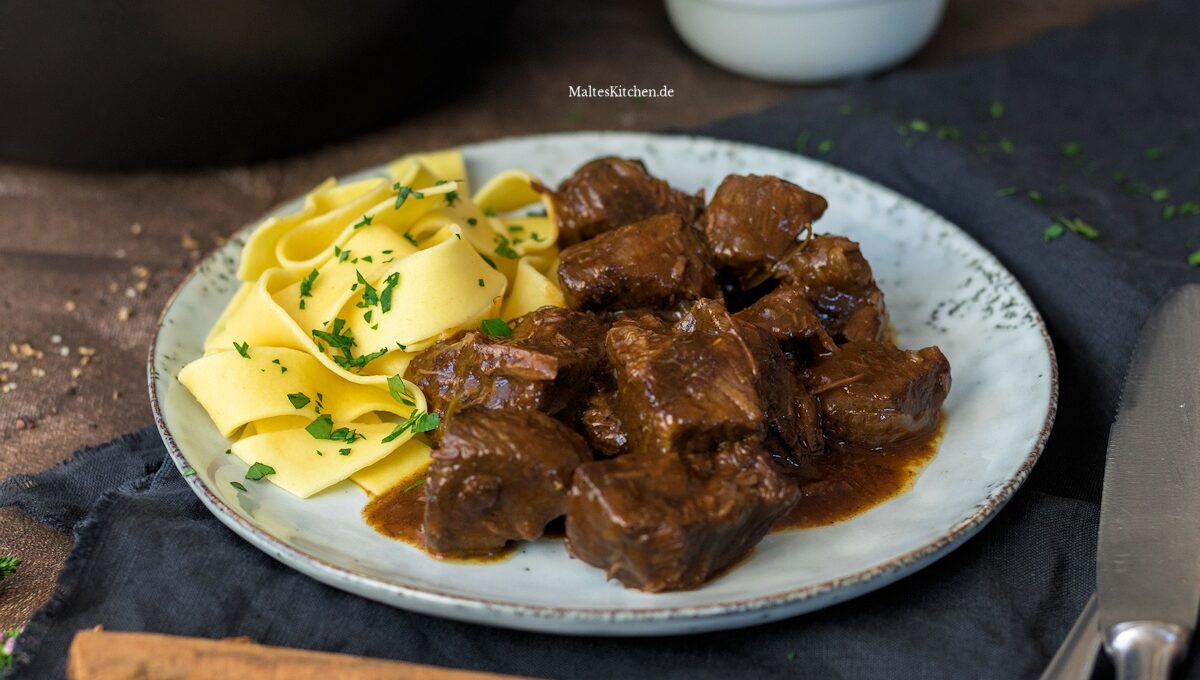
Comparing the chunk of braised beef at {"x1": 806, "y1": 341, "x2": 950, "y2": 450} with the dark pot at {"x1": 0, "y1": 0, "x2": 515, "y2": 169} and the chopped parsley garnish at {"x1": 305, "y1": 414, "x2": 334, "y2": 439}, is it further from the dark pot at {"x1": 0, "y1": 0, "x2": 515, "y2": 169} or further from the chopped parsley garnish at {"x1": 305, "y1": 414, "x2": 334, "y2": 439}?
the dark pot at {"x1": 0, "y1": 0, "x2": 515, "y2": 169}

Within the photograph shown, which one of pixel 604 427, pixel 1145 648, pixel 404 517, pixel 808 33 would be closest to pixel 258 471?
pixel 404 517

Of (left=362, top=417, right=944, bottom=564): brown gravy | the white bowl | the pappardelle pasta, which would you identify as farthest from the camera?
the white bowl

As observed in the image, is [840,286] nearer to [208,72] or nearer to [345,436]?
[345,436]

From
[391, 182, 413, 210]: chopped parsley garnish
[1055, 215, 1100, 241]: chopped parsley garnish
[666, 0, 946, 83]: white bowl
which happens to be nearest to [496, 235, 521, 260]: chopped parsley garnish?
[391, 182, 413, 210]: chopped parsley garnish

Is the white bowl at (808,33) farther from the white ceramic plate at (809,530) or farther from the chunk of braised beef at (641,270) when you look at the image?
the chunk of braised beef at (641,270)

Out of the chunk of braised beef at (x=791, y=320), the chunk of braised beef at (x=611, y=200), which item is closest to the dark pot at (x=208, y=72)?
the chunk of braised beef at (x=611, y=200)

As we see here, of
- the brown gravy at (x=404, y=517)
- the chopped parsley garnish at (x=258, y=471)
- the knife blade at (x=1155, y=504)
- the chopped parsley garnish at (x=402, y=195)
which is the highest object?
the chopped parsley garnish at (x=402, y=195)
